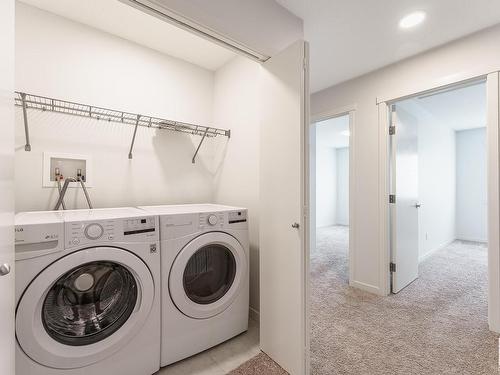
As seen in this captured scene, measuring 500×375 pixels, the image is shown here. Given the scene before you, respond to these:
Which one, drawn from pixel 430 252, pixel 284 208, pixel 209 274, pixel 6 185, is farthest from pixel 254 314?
pixel 430 252

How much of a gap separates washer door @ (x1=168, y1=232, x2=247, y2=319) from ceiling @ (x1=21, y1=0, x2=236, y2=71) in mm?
1646

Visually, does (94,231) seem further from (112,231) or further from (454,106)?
(454,106)

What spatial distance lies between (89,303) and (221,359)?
880mm

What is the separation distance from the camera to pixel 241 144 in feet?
7.11

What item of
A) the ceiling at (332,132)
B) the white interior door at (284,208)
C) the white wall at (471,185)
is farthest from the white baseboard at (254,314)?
the white wall at (471,185)

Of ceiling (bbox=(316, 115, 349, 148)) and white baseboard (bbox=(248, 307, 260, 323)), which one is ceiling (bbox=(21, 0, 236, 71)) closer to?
white baseboard (bbox=(248, 307, 260, 323))

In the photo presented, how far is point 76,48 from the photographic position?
179cm

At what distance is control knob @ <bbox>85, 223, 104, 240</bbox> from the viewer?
46.0 inches

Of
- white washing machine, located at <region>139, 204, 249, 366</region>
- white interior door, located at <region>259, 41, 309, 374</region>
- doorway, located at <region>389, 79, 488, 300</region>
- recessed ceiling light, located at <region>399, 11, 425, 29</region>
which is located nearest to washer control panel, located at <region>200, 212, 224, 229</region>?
white washing machine, located at <region>139, 204, 249, 366</region>

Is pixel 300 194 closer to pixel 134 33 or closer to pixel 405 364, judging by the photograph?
pixel 405 364

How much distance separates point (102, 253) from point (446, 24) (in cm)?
279

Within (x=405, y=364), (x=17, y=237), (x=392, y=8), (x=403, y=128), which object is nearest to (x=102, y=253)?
(x=17, y=237)

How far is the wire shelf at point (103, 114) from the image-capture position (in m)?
1.57

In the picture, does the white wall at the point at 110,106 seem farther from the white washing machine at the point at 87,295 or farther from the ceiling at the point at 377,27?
the ceiling at the point at 377,27
